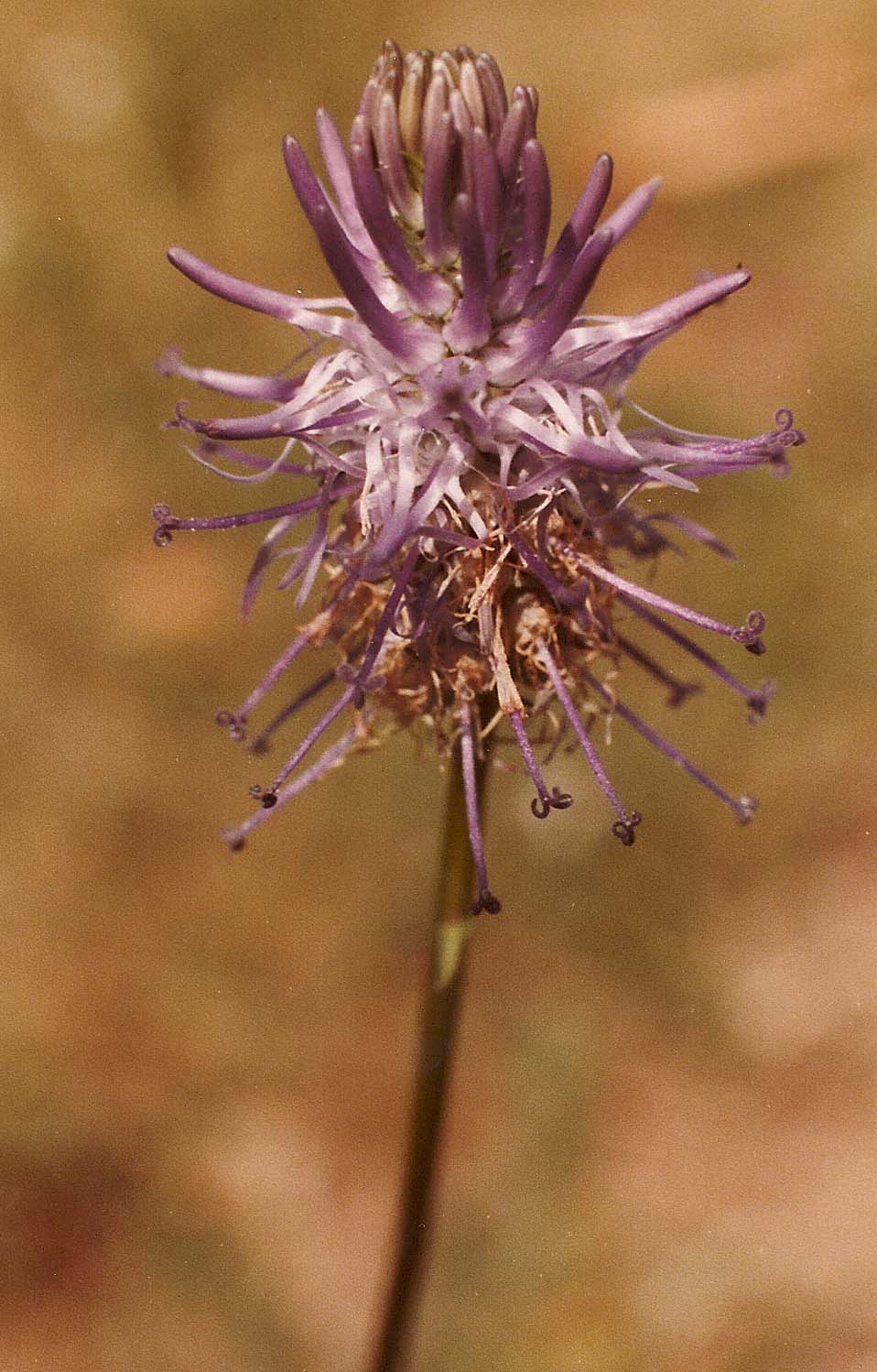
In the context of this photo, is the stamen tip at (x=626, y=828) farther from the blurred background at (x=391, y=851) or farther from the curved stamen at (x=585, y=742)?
the blurred background at (x=391, y=851)

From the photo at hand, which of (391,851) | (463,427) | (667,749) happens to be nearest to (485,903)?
(667,749)

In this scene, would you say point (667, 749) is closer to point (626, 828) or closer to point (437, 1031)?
point (626, 828)

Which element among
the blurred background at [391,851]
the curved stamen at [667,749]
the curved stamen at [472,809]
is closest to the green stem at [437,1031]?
the curved stamen at [472,809]

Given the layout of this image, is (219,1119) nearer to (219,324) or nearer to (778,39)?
(219,324)

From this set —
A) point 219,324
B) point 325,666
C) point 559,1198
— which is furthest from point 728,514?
point 559,1198

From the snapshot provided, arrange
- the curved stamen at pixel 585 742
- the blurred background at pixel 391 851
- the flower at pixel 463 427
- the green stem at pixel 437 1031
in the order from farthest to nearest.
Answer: the blurred background at pixel 391 851, the green stem at pixel 437 1031, the curved stamen at pixel 585 742, the flower at pixel 463 427

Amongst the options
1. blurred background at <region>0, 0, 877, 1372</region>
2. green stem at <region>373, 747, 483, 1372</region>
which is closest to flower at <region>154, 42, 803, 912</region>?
green stem at <region>373, 747, 483, 1372</region>
